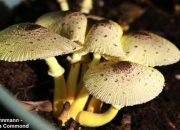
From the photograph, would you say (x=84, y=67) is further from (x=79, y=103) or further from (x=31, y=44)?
(x=31, y=44)

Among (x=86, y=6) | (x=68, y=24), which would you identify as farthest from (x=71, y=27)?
(x=86, y=6)

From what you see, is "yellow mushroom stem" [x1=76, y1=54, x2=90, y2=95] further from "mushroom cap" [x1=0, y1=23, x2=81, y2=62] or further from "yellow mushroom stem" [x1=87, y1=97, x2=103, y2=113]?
"mushroom cap" [x1=0, y1=23, x2=81, y2=62]

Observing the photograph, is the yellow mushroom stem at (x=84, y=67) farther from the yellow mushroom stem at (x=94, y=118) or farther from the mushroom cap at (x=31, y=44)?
the mushroom cap at (x=31, y=44)

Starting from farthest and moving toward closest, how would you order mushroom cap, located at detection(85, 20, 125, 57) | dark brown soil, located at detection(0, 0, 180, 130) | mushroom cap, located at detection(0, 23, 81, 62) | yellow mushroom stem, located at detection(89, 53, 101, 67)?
1. dark brown soil, located at detection(0, 0, 180, 130)
2. yellow mushroom stem, located at detection(89, 53, 101, 67)
3. mushroom cap, located at detection(85, 20, 125, 57)
4. mushroom cap, located at detection(0, 23, 81, 62)

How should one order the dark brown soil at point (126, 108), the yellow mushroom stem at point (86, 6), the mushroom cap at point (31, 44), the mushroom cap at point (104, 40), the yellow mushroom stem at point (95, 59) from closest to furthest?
the mushroom cap at point (31, 44)
the mushroom cap at point (104, 40)
the yellow mushroom stem at point (95, 59)
the dark brown soil at point (126, 108)
the yellow mushroom stem at point (86, 6)

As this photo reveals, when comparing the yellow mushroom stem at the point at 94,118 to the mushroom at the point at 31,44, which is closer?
the mushroom at the point at 31,44

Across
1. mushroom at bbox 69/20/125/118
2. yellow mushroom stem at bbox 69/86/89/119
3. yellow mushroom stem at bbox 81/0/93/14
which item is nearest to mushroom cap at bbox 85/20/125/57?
mushroom at bbox 69/20/125/118

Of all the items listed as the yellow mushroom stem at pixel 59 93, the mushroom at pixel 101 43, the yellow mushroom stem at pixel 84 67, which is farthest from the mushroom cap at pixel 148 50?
the yellow mushroom stem at pixel 59 93

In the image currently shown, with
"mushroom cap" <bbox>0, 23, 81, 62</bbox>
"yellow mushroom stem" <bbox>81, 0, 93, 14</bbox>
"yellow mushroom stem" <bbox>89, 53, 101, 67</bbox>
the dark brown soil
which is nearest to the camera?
"mushroom cap" <bbox>0, 23, 81, 62</bbox>
